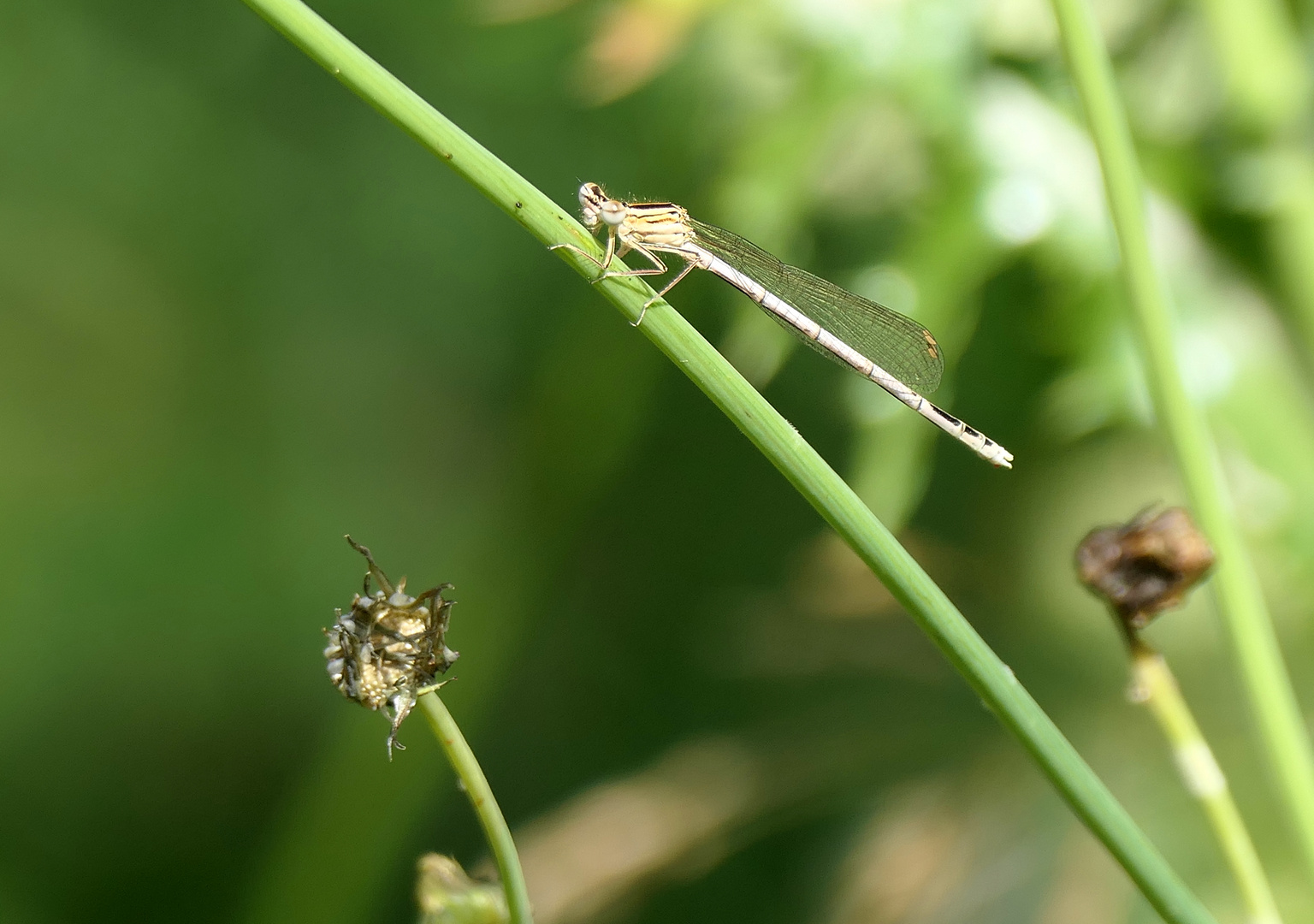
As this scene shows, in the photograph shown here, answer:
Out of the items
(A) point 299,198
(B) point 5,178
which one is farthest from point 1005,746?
(B) point 5,178

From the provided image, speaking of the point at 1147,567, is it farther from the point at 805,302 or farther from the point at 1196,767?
the point at 805,302

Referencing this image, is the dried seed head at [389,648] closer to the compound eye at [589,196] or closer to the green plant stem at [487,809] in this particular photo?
the green plant stem at [487,809]

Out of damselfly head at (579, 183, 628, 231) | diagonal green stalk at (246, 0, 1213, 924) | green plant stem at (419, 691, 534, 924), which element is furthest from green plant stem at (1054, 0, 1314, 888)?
damselfly head at (579, 183, 628, 231)

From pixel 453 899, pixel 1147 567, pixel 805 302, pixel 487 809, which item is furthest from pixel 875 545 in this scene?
pixel 805 302

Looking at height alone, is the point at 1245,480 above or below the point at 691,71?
below

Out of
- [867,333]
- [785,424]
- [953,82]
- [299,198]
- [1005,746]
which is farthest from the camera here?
Answer: [299,198]

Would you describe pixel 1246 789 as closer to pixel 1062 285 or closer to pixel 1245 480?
pixel 1245 480

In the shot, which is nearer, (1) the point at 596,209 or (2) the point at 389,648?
(2) the point at 389,648
